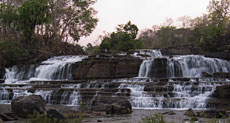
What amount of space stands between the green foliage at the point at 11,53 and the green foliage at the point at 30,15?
3.80m

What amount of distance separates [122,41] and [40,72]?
21.8 meters

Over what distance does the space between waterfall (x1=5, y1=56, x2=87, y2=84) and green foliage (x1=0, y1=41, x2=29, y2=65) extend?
2.05 metres

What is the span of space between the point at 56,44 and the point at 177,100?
29.6 m

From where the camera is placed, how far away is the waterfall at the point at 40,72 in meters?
31.6

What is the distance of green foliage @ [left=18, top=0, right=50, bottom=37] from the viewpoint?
3922 centimetres

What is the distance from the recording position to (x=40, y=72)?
32.7 meters

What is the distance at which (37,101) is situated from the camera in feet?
42.4

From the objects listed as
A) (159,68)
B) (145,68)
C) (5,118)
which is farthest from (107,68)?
(5,118)

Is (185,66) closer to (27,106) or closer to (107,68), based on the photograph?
(107,68)

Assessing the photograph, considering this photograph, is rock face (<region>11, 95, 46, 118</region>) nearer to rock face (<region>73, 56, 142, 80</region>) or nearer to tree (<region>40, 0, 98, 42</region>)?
rock face (<region>73, 56, 142, 80</region>)

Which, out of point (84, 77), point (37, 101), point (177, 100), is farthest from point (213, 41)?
point (37, 101)

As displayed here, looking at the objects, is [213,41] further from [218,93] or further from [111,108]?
[111,108]

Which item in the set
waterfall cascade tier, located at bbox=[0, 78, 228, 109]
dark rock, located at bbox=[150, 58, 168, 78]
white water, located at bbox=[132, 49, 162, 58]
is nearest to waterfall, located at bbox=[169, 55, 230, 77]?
dark rock, located at bbox=[150, 58, 168, 78]

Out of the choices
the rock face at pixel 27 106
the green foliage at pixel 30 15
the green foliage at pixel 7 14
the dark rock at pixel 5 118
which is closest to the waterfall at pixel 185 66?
the rock face at pixel 27 106
